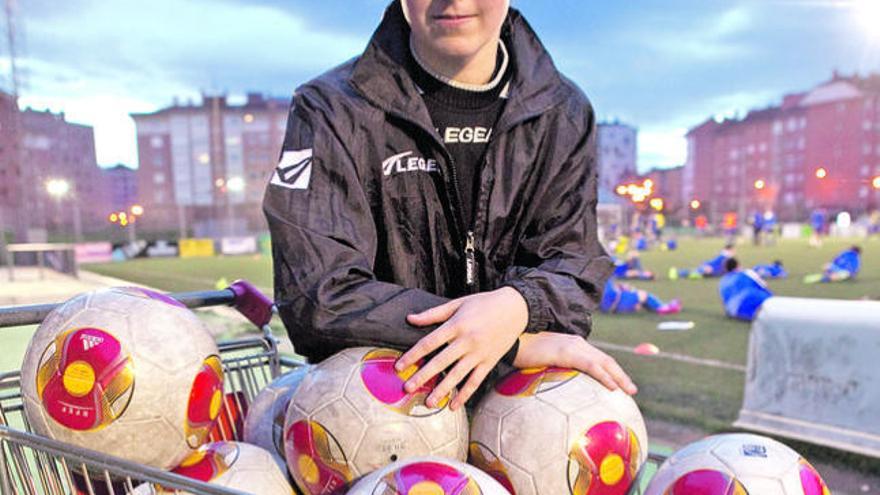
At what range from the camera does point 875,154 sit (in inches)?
2128

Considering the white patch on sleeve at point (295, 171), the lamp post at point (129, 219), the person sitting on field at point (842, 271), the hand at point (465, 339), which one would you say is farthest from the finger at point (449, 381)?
the lamp post at point (129, 219)

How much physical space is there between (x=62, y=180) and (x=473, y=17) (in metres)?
21.3

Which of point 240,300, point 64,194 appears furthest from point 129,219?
point 240,300

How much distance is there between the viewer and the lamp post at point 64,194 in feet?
65.6

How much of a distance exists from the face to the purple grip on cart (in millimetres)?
1155

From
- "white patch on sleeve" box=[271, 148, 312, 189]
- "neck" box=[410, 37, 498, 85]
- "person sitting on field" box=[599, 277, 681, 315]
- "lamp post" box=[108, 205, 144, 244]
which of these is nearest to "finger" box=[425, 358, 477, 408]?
"white patch on sleeve" box=[271, 148, 312, 189]

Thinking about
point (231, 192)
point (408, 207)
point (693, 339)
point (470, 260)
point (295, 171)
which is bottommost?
point (693, 339)

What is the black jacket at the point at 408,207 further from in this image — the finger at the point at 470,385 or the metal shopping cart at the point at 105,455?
the metal shopping cart at the point at 105,455

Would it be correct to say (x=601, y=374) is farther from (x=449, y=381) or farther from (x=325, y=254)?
(x=325, y=254)

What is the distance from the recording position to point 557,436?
157 centimetres

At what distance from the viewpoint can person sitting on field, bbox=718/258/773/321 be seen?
9156 millimetres

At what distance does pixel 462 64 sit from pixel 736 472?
127cm

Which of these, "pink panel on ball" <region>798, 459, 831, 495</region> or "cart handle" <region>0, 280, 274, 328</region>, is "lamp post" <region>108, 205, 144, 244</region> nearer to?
"cart handle" <region>0, 280, 274, 328</region>

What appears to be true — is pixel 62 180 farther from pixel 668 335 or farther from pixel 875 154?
pixel 875 154
